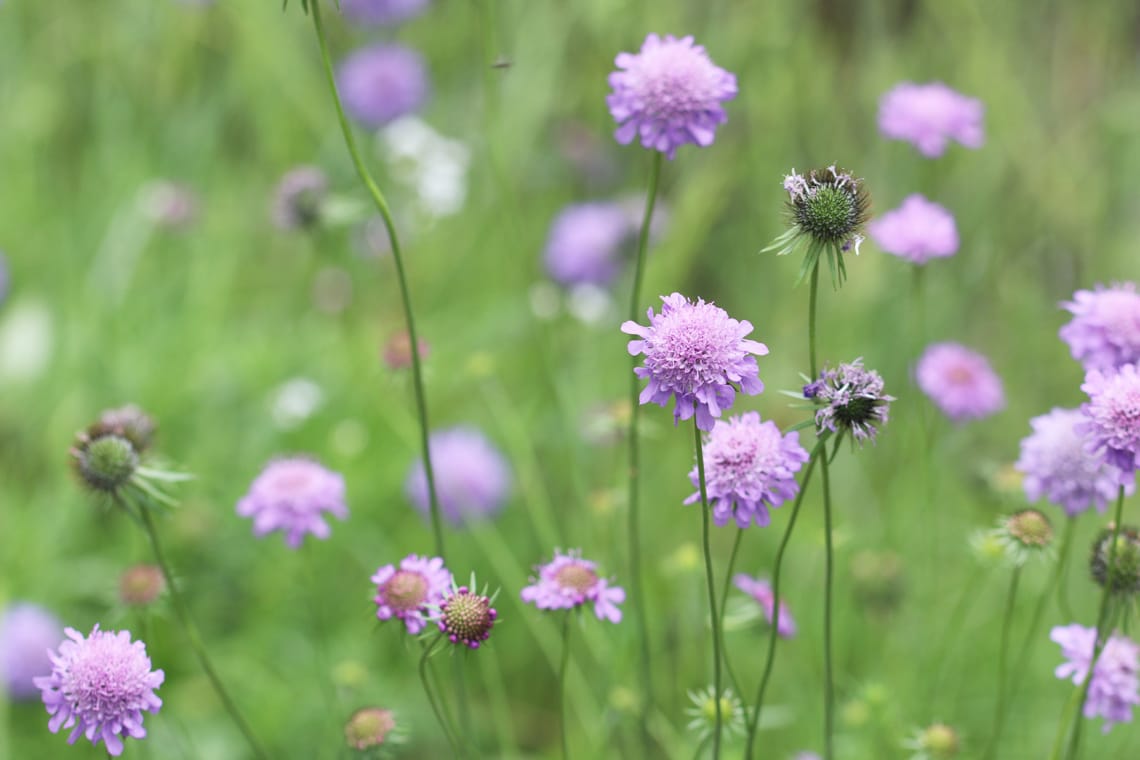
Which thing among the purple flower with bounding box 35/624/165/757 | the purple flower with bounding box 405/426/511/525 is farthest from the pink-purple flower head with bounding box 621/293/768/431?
the purple flower with bounding box 405/426/511/525

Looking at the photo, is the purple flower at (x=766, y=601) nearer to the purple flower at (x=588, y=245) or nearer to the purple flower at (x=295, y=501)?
the purple flower at (x=295, y=501)

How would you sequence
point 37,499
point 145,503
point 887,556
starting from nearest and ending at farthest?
1. point 145,503
2. point 887,556
3. point 37,499

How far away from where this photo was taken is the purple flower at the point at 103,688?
115 cm

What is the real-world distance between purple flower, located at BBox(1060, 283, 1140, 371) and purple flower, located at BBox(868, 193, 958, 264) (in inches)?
10.8

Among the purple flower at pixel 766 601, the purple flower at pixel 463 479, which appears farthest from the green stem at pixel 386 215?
the purple flower at pixel 463 479

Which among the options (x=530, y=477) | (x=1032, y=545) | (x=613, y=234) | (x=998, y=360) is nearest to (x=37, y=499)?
(x=530, y=477)

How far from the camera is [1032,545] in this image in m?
1.49

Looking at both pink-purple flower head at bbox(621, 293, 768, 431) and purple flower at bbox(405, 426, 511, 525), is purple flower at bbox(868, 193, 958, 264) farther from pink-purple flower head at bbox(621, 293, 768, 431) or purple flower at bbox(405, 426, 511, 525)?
purple flower at bbox(405, 426, 511, 525)

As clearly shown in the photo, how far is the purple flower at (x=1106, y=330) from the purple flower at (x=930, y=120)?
Answer: 1.66ft

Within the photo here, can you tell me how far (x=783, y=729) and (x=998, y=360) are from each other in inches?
63.9

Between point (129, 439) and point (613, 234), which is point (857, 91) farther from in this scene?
point (129, 439)

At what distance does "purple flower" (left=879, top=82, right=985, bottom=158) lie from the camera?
1.98 meters

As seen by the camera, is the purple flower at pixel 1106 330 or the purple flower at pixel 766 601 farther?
the purple flower at pixel 766 601

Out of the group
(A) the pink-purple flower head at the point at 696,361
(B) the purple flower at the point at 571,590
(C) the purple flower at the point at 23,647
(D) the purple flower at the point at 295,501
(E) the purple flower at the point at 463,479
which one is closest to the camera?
(A) the pink-purple flower head at the point at 696,361
